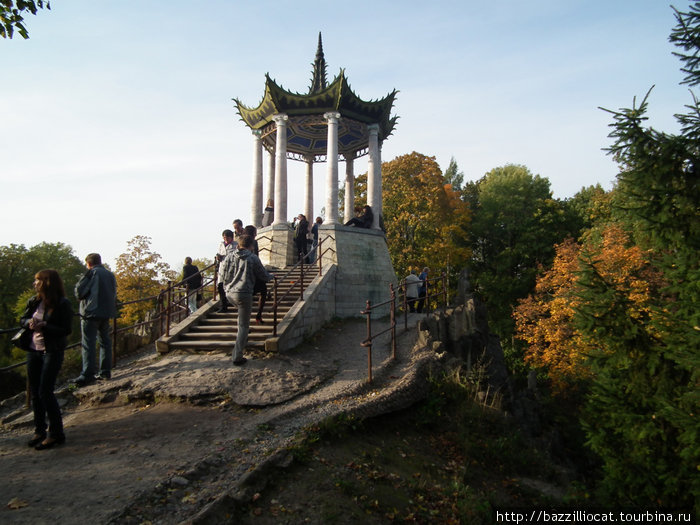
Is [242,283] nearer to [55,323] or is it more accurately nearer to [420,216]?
[55,323]

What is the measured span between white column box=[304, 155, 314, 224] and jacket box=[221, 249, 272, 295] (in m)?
12.0

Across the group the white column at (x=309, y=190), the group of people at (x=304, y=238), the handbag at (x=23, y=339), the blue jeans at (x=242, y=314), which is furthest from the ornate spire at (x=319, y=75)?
the handbag at (x=23, y=339)

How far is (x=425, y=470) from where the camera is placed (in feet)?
18.0

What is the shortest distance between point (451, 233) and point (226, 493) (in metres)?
22.6

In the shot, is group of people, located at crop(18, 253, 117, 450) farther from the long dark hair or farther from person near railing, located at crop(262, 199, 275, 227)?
person near railing, located at crop(262, 199, 275, 227)

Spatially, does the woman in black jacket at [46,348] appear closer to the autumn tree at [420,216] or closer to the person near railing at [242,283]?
the person near railing at [242,283]

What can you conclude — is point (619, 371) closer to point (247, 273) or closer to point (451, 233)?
point (247, 273)

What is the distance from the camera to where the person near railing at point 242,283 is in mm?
7039

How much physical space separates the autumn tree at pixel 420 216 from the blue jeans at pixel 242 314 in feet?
55.0

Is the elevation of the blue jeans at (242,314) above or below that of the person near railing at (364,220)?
below

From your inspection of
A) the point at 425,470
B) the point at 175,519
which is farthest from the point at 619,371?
the point at 175,519

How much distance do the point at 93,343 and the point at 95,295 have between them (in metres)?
0.84

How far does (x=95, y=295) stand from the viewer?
268 inches

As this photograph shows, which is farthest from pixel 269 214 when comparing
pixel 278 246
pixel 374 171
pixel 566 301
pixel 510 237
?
pixel 510 237
